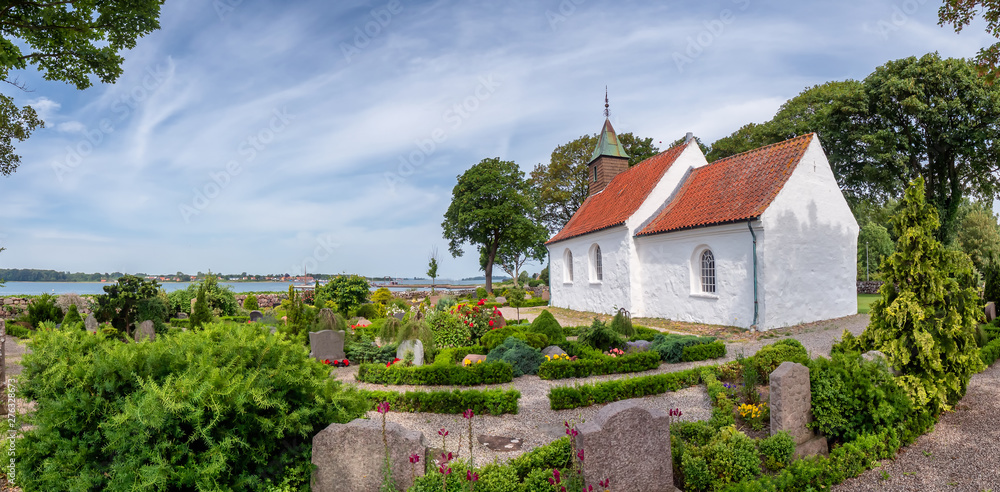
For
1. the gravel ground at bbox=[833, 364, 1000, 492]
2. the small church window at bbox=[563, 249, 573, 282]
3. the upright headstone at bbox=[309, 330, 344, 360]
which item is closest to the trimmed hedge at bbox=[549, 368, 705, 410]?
the gravel ground at bbox=[833, 364, 1000, 492]

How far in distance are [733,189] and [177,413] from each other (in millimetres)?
14799

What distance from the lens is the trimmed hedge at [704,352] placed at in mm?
8938

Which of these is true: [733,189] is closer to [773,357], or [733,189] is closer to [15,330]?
[773,357]

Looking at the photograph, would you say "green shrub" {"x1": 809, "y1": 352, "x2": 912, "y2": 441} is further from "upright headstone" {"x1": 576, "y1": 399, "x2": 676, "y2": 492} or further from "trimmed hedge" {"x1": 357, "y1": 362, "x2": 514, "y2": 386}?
"trimmed hedge" {"x1": 357, "y1": 362, "x2": 514, "y2": 386}

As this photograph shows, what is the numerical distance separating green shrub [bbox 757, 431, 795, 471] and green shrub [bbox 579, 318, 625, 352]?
5.21 m

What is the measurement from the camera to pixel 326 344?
32.1 ft

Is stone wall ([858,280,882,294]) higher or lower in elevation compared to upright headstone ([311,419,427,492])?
lower

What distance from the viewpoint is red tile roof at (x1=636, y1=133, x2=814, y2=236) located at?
1305cm

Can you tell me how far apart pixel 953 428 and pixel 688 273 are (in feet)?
30.1

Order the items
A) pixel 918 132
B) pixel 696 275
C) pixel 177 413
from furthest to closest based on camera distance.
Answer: pixel 918 132 → pixel 696 275 → pixel 177 413

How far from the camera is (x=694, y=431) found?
4848mm

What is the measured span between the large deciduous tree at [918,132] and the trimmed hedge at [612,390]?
1683 centimetres

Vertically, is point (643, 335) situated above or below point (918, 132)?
below

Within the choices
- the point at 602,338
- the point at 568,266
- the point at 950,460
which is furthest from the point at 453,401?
the point at 568,266
